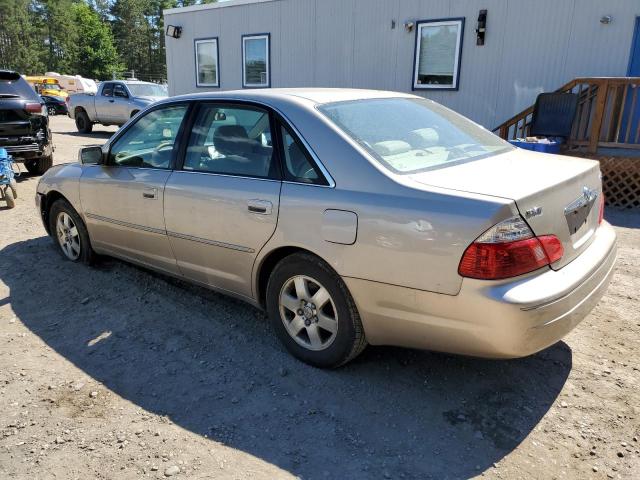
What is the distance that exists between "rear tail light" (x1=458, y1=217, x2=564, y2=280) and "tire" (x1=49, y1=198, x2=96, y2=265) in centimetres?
361

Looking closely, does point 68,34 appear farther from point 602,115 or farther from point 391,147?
point 391,147

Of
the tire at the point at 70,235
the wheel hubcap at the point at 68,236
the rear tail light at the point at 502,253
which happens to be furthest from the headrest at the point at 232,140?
the wheel hubcap at the point at 68,236

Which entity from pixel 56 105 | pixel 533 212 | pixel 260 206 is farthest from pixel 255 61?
pixel 56 105

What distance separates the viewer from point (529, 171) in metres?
2.91

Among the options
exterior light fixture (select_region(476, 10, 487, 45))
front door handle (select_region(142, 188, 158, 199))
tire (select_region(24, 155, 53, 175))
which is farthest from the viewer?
exterior light fixture (select_region(476, 10, 487, 45))

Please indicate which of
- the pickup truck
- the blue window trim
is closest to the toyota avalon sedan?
the blue window trim

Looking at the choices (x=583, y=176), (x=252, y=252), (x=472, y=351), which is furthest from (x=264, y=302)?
(x=583, y=176)

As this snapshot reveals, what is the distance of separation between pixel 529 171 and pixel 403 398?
143 cm

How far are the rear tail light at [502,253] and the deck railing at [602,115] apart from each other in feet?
21.3

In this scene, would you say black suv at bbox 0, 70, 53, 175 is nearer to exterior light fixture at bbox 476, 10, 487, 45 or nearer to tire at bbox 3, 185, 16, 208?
tire at bbox 3, 185, 16, 208

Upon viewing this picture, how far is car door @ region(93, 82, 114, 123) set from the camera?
16422 mm

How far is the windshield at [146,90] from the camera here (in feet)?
53.0

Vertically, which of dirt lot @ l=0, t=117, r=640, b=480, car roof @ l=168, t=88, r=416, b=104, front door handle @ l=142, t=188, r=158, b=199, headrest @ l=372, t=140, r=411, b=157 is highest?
car roof @ l=168, t=88, r=416, b=104

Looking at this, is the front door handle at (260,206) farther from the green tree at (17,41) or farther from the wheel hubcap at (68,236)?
the green tree at (17,41)
